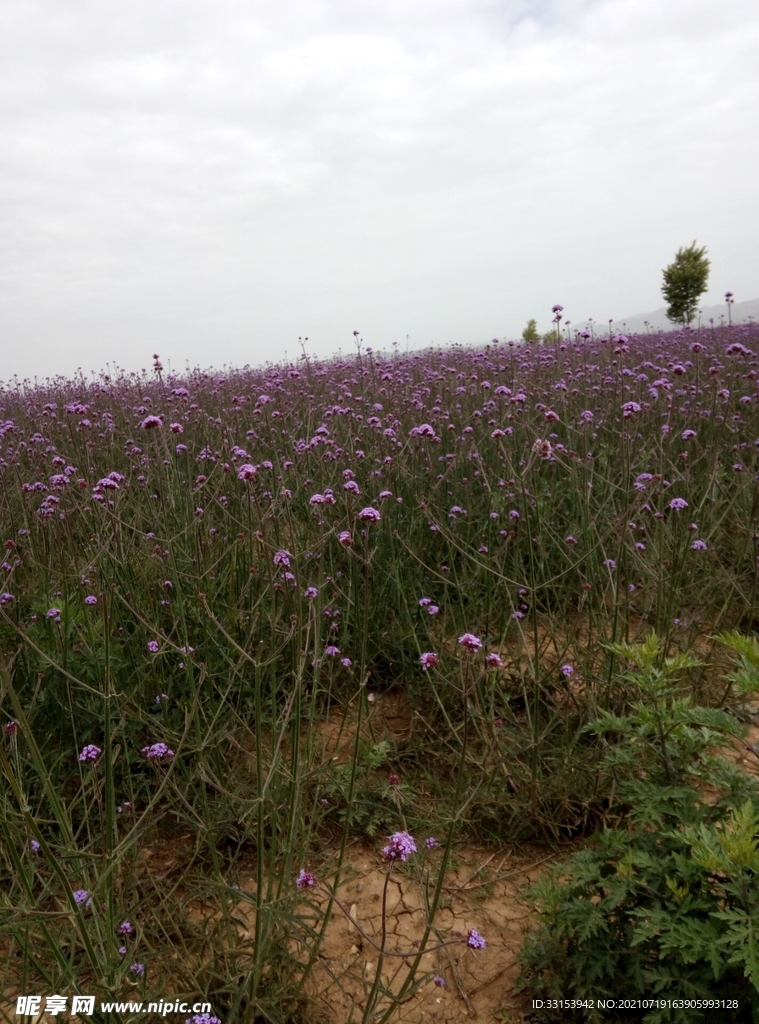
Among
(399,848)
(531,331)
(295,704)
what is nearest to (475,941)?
(399,848)

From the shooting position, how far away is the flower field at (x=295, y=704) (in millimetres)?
1727

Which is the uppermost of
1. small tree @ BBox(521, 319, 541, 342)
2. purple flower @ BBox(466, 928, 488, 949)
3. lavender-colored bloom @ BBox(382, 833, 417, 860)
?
small tree @ BBox(521, 319, 541, 342)

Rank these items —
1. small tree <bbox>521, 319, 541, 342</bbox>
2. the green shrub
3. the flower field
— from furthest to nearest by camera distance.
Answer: small tree <bbox>521, 319, 541, 342</bbox> < the flower field < the green shrub

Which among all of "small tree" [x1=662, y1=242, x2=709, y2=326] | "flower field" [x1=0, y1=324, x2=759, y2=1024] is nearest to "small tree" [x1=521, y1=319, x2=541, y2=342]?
"small tree" [x1=662, y1=242, x2=709, y2=326]

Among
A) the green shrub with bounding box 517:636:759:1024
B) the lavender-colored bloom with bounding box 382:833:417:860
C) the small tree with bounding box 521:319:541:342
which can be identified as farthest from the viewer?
the small tree with bounding box 521:319:541:342

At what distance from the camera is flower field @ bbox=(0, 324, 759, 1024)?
5.66 ft

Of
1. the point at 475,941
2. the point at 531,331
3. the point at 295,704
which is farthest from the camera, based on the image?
the point at 531,331

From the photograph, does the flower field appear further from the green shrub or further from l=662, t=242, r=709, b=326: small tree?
l=662, t=242, r=709, b=326: small tree

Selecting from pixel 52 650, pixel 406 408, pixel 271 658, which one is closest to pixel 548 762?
pixel 271 658

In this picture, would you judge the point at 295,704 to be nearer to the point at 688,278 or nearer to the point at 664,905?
the point at 664,905

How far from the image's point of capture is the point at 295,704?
1991mm

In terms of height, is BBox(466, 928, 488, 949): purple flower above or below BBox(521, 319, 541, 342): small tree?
below

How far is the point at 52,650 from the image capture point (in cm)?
268

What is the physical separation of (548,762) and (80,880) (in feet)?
5.84
